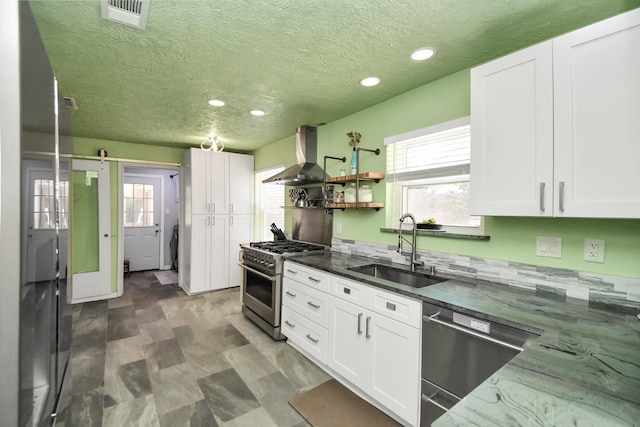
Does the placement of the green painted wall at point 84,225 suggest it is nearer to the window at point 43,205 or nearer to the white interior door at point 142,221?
the white interior door at point 142,221

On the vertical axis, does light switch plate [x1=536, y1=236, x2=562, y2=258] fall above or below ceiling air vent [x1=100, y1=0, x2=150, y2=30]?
below

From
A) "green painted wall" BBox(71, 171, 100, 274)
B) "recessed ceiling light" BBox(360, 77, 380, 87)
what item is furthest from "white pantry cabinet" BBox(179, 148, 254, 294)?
"recessed ceiling light" BBox(360, 77, 380, 87)

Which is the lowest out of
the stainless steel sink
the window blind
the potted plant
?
the stainless steel sink

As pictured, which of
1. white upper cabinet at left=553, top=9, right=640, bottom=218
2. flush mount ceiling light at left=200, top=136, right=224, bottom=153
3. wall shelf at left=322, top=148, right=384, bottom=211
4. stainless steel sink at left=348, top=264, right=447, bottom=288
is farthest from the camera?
flush mount ceiling light at left=200, top=136, right=224, bottom=153

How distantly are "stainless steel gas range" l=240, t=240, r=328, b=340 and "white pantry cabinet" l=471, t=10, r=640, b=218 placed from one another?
1.90 metres

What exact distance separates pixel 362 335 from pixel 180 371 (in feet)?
5.27

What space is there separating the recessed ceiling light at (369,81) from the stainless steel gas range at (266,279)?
1.72m

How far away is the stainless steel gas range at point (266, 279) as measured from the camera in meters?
2.97

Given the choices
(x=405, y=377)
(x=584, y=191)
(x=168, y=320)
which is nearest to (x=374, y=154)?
(x=584, y=191)

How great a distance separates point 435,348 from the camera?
1593 mm

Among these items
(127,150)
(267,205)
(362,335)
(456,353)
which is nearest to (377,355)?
(362,335)

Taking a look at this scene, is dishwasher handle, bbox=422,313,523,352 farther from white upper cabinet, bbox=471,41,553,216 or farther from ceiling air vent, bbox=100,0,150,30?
ceiling air vent, bbox=100,0,150,30

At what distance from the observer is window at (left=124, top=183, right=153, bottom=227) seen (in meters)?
5.80

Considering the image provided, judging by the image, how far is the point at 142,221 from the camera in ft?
19.7
